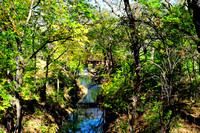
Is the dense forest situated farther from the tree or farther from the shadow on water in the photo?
the shadow on water

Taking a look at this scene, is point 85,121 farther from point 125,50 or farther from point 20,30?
point 20,30

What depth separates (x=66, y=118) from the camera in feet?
62.2

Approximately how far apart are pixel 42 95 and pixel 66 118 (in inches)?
187

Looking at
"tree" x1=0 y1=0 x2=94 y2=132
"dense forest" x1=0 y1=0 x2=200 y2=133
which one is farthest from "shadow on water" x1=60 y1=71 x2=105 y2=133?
"tree" x1=0 y1=0 x2=94 y2=132

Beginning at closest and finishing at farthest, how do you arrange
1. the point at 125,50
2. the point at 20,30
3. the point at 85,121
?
1. the point at 20,30
2. the point at 125,50
3. the point at 85,121

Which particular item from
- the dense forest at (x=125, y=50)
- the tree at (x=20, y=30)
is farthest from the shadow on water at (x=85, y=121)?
the tree at (x=20, y=30)

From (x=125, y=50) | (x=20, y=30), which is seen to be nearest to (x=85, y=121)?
(x=125, y=50)

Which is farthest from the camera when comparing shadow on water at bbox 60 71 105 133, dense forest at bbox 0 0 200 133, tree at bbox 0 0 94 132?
shadow on water at bbox 60 71 105 133

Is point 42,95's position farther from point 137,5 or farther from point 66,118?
point 137,5

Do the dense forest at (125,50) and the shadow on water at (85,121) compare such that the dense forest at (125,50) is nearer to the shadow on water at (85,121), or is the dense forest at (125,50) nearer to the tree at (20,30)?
the tree at (20,30)

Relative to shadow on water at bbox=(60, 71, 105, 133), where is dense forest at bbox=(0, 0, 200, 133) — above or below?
above

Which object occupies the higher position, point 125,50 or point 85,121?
point 125,50

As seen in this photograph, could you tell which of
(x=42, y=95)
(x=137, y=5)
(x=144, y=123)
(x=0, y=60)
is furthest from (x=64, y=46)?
(x=144, y=123)

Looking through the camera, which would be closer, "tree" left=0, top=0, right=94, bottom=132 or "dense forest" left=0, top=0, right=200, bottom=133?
"tree" left=0, top=0, right=94, bottom=132
